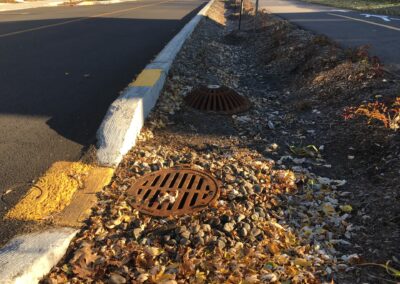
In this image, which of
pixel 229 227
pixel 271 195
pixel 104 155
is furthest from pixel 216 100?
pixel 229 227

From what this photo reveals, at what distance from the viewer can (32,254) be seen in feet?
7.49

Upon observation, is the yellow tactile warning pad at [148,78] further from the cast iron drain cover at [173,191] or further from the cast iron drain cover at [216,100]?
the cast iron drain cover at [173,191]

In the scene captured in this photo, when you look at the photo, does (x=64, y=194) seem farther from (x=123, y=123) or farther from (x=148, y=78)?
(x=148, y=78)

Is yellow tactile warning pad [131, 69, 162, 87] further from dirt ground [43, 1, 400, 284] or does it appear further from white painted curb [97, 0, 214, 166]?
dirt ground [43, 1, 400, 284]

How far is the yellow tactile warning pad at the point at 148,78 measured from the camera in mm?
4879

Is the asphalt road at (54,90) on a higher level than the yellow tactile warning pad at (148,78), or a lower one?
lower

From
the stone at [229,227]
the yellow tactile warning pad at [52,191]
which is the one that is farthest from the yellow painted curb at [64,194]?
the stone at [229,227]

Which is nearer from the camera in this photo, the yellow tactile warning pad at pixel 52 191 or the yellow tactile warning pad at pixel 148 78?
the yellow tactile warning pad at pixel 52 191

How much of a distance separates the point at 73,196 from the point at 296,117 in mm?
3574

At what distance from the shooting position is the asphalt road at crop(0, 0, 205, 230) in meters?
3.59

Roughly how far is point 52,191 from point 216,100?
2.96 meters

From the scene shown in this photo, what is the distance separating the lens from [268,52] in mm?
9375

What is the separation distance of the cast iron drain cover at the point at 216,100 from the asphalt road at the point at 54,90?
1146mm

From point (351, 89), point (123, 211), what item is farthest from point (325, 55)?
point (123, 211)
